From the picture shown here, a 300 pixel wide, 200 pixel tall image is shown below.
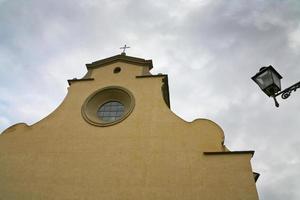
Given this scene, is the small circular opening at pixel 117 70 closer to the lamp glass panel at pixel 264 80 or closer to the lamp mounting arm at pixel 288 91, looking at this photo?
the lamp glass panel at pixel 264 80

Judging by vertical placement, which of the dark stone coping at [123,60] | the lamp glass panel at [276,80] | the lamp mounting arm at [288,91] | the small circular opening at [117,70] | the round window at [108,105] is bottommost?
the lamp mounting arm at [288,91]

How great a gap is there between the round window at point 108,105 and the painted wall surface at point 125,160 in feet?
1.23

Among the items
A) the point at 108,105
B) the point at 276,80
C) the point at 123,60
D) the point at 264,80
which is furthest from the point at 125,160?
the point at 123,60

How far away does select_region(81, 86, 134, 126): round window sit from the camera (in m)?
Answer: 10.5

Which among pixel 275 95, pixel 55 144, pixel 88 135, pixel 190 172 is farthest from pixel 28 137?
pixel 275 95

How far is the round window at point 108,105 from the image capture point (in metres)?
10.5

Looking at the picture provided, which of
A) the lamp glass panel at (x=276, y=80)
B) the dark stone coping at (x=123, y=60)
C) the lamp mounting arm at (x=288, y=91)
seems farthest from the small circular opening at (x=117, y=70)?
the lamp mounting arm at (x=288, y=91)

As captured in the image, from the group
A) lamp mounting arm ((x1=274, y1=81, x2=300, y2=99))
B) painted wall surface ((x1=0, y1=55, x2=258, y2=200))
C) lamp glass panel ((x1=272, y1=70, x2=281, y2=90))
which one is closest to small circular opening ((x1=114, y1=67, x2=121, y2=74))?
painted wall surface ((x1=0, y1=55, x2=258, y2=200))

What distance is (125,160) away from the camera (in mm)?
8461

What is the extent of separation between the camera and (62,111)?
10.7 metres

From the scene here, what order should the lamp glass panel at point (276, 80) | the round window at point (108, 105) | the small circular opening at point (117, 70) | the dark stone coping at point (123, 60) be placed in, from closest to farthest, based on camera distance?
the lamp glass panel at point (276, 80) → the round window at point (108, 105) → the small circular opening at point (117, 70) → the dark stone coping at point (123, 60)

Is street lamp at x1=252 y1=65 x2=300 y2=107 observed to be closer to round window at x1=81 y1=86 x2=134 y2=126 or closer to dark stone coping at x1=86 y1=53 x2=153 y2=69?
round window at x1=81 y1=86 x2=134 y2=126

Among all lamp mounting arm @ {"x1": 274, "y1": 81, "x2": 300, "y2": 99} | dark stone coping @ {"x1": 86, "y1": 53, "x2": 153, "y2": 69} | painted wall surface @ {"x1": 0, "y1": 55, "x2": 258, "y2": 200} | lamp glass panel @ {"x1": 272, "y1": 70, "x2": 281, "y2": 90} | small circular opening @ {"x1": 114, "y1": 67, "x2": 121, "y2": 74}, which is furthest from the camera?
dark stone coping @ {"x1": 86, "y1": 53, "x2": 153, "y2": 69}

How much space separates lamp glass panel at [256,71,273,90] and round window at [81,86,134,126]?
6.02 meters
